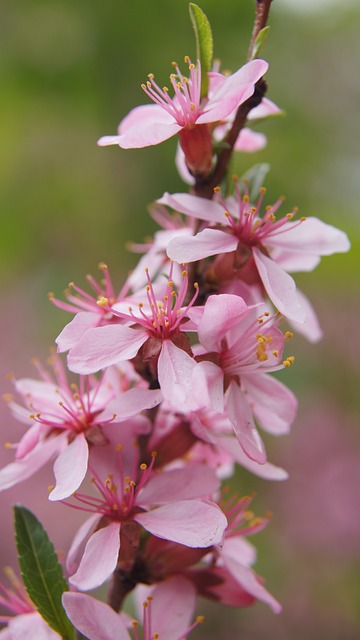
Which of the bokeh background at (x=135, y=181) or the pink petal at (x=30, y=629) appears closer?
the pink petal at (x=30, y=629)

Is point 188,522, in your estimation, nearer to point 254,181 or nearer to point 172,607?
point 172,607

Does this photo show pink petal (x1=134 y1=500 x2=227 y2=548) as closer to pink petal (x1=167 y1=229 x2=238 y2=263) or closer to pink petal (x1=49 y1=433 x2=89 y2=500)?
pink petal (x1=49 y1=433 x2=89 y2=500)

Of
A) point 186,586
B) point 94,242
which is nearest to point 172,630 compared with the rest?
point 186,586

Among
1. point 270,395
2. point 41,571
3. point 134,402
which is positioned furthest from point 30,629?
point 270,395

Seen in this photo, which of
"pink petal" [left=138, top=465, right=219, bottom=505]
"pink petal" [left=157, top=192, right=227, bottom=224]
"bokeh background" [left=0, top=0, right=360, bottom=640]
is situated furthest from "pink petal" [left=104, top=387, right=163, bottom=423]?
"bokeh background" [left=0, top=0, right=360, bottom=640]

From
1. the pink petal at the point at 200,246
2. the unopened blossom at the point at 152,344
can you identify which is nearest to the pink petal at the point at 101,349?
the unopened blossom at the point at 152,344

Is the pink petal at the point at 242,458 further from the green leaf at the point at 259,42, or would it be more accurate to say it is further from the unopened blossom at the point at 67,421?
the green leaf at the point at 259,42
